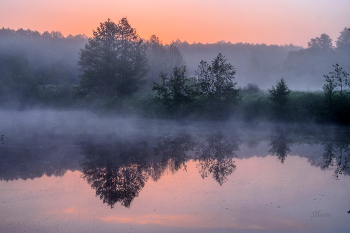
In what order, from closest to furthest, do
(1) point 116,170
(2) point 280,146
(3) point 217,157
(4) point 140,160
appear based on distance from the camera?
(1) point 116,170 → (4) point 140,160 → (3) point 217,157 → (2) point 280,146

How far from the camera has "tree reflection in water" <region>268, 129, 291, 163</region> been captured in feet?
57.4

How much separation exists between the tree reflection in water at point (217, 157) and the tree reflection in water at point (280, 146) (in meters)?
2.31

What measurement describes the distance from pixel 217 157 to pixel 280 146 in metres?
5.44

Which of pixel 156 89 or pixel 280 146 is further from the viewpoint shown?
pixel 156 89

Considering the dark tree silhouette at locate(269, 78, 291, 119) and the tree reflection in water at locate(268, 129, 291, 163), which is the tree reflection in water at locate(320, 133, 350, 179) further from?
the dark tree silhouette at locate(269, 78, 291, 119)

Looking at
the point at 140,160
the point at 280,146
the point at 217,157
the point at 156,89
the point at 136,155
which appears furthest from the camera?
the point at 156,89

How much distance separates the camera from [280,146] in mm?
20047

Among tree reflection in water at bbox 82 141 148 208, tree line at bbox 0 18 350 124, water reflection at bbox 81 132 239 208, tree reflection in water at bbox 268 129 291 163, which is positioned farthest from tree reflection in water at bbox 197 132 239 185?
tree line at bbox 0 18 350 124

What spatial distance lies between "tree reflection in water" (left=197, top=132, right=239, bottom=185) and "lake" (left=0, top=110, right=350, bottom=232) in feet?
0.16

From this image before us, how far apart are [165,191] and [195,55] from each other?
111 m

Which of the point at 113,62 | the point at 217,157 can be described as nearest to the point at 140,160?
the point at 217,157

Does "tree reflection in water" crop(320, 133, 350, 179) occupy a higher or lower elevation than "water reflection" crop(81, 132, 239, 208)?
higher

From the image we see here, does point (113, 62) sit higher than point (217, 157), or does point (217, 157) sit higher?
point (113, 62)

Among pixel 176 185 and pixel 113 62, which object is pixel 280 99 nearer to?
pixel 176 185
